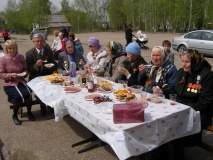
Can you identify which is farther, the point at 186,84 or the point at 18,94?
the point at 18,94

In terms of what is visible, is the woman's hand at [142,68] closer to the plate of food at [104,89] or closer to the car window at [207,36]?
the plate of food at [104,89]

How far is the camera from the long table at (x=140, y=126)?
200cm

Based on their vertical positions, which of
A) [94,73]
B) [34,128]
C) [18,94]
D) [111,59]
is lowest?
[34,128]

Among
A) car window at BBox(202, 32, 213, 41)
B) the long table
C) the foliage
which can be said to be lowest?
the long table

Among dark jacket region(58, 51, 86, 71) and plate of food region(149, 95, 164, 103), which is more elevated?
dark jacket region(58, 51, 86, 71)

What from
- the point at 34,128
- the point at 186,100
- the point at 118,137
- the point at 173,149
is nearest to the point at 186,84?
the point at 186,100

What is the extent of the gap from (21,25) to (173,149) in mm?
67838

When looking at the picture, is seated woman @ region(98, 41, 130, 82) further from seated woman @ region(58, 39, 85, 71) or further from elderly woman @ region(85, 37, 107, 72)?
seated woman @ region(58, 39, 85, 71)

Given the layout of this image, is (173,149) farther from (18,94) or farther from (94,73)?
(18,94)

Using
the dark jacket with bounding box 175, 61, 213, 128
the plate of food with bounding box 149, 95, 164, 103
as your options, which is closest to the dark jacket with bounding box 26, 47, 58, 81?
the plate of food with bounding box 149, 95, 164, 103

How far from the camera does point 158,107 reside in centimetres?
247

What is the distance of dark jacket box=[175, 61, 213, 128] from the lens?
2.63m

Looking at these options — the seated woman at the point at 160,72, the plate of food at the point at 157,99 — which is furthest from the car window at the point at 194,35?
the plate of food at the point at 157,99

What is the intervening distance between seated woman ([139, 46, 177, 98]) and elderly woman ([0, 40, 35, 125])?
2344 mm
